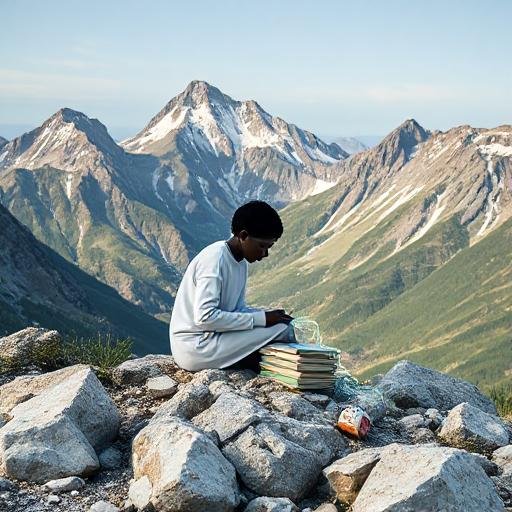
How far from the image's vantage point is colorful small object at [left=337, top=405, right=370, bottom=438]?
→ 1252 centimetres

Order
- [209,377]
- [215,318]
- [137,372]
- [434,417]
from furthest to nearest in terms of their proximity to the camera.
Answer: [137,372] → [434,417] → [215,318] → [209,377]

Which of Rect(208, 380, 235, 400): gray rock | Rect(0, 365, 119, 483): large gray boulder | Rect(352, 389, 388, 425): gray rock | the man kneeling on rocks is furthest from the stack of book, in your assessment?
Rect(0, 365, 119, 483): large gray boulder

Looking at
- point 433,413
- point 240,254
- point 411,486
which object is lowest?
point 433,413

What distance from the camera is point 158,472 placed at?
9867 mm

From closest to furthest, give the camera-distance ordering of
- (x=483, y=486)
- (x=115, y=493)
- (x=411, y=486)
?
(x=411, y=486)
(x=483, y=486)
(x=115, y=493)

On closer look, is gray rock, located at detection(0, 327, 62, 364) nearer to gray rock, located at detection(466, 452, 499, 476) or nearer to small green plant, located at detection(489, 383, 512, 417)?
gray rock, located at detection(466, 452, 499, 476)

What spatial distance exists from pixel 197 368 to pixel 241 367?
88 cm

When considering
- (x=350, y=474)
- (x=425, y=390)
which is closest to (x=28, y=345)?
(x=425, y=390)

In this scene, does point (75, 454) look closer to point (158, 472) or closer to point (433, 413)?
point (158, 472)

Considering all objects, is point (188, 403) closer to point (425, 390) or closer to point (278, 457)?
point (278, 457)

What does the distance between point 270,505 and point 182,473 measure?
1291 mm

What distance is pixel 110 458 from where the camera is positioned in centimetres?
1165

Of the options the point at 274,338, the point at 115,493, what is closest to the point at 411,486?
the point at 115,493

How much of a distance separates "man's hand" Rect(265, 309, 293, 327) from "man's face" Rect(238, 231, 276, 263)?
43.7 inches
